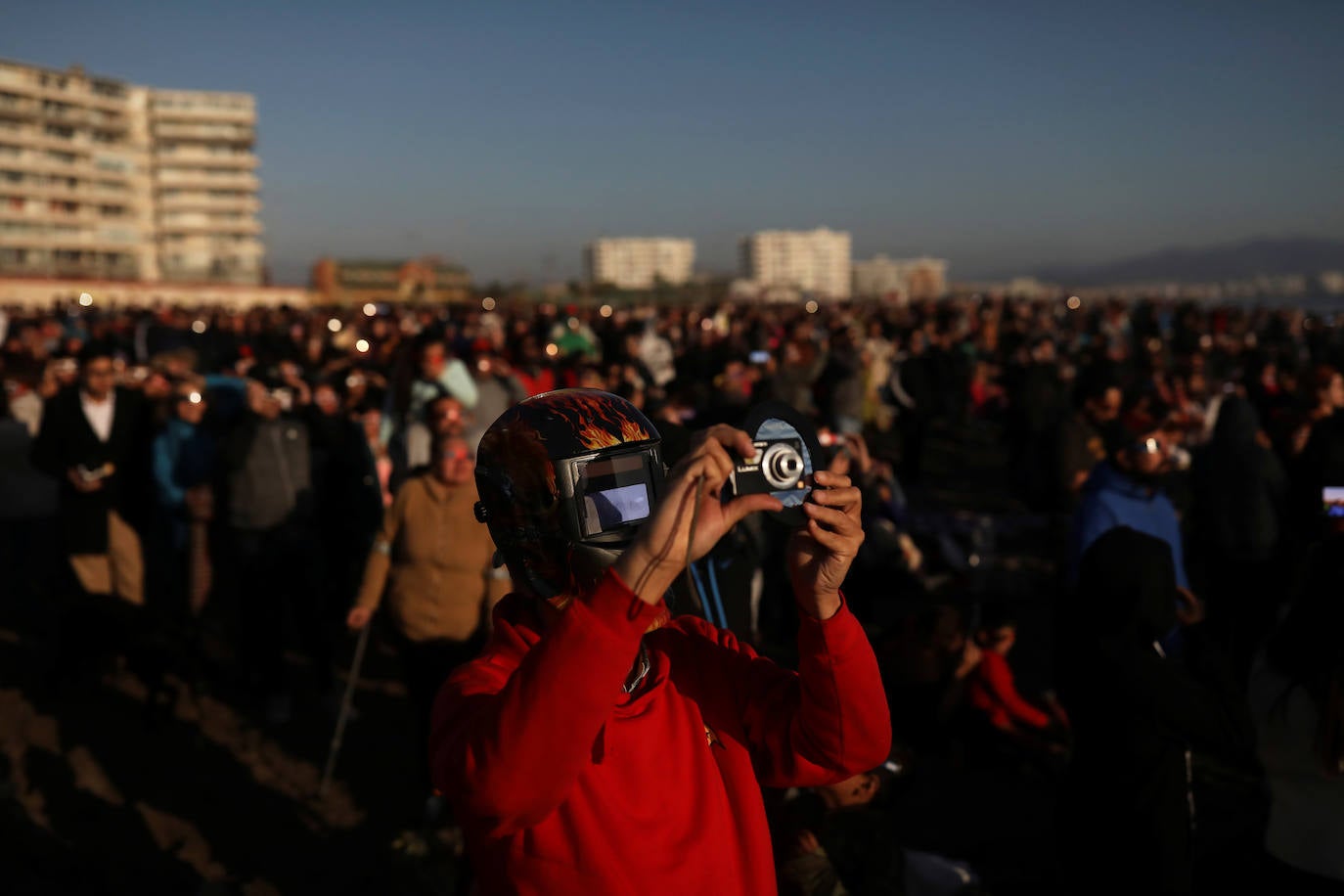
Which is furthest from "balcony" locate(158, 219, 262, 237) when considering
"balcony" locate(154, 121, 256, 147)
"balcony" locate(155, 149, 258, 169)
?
"balcony" locate(154, 121, 256, 147)

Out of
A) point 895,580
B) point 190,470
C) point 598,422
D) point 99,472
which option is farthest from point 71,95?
point 598,422

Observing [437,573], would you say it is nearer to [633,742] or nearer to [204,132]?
[633,742]

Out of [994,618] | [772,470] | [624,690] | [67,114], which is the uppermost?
[67,114]

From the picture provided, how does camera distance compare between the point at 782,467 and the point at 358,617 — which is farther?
the point at 358,617

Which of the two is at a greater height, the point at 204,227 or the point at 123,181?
the point at 123,181

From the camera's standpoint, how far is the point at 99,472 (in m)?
6.12

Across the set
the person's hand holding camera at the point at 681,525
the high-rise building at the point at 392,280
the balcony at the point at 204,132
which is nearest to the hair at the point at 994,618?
the person's hand holding camera at the point at 681,525

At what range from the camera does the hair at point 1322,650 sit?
8.80 feet

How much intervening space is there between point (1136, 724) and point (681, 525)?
98.9 inches

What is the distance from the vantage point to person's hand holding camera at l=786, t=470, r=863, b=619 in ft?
4.46

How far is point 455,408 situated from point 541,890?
142 inches

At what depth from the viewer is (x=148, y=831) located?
4.58 m

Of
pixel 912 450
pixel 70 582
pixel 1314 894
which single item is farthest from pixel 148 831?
pixel 912 450

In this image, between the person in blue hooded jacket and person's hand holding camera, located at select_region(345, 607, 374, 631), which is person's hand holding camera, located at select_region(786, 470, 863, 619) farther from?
person's hand holding camera, located at select_region(345, 607, 374, 631)
